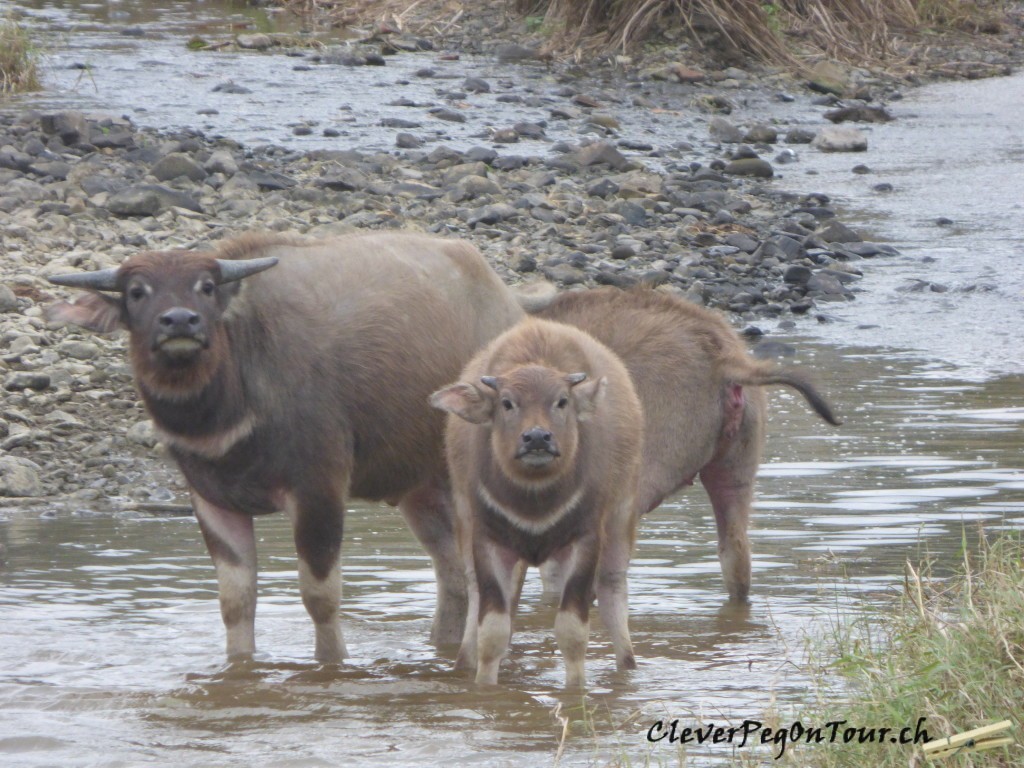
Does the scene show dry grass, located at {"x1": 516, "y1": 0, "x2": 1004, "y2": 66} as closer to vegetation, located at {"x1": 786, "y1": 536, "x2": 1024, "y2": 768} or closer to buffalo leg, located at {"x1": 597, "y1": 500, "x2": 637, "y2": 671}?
buffalo leg, located at {"x1": 597, "y1": 500, "x2": 637, "y2": 671}

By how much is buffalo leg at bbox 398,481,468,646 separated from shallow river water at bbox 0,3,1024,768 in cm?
15

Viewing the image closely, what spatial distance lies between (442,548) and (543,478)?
1.44 m

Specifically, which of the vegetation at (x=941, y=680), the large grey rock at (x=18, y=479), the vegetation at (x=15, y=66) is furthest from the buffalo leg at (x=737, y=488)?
the vegetation at (x=15, y=66)

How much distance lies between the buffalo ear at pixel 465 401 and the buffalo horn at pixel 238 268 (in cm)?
86

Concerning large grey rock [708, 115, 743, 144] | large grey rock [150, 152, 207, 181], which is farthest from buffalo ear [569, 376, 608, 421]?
large grey rock [708, 115, 743, 144]

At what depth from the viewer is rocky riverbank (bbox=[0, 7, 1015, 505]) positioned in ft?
31.8

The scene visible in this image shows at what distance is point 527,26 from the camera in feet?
77.9

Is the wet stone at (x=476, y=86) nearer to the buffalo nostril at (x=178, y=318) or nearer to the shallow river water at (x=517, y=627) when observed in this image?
the shallow river water at (x=517, y=627)

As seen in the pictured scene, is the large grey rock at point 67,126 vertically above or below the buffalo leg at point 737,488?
above

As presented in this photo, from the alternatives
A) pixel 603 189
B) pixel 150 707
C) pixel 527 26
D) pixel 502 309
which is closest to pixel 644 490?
pixel 502 309

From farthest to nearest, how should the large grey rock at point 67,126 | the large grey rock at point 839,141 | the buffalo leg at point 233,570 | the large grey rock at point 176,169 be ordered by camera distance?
the large grey rock at point 839,141 < the large grey rock at point 67,126 < the large grey rock at point 176,169 < the buffalo leg at point 233,570

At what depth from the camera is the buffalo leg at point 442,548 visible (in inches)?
285

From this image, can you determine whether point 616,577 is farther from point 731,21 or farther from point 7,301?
point 731,21

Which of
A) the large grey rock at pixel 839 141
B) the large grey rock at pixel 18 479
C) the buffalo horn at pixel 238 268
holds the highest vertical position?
the buffalo horn at pixel 238 268
